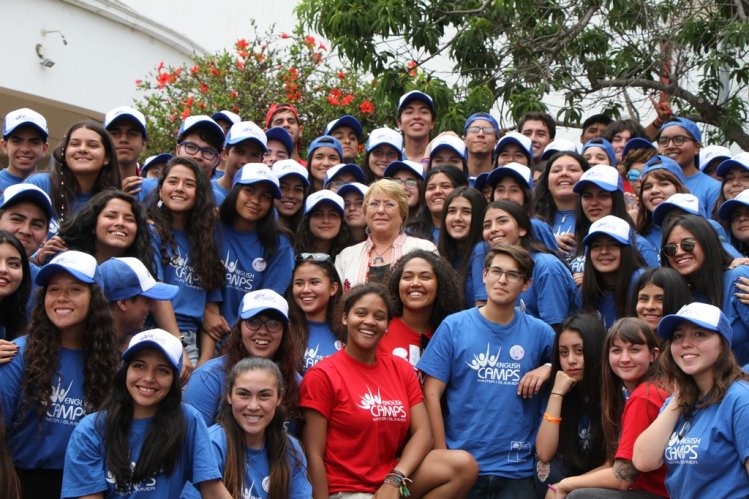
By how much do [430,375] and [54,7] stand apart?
871 centimetres

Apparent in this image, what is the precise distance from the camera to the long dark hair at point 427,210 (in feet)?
28.6

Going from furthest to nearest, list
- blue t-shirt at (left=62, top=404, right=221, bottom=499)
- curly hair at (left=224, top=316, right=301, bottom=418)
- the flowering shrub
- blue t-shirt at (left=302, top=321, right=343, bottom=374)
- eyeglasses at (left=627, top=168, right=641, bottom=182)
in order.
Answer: the flowering shrub → eyeglasses at (left=627, top=168, right=641, bottom=182) → blue t-shirt at (left=302, top=321, right=343, bottom=374) → curly hair at (left=224, top=316, right=301, bottom=418) → blue t-shirt at (left=62, top=404, right=221, bottom=499)

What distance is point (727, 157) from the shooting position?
9492 mm

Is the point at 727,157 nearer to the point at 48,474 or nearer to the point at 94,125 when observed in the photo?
the point at 94,125

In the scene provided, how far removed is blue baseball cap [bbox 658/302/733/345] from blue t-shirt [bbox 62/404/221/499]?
8.38ft

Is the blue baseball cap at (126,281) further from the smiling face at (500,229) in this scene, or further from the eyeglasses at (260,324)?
the smiling face at (500,229)

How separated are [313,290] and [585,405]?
1.90m

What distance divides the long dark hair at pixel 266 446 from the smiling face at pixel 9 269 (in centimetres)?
134

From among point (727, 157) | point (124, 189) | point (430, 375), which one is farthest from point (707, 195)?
point (124, 189)

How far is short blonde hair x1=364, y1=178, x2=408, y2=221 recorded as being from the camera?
813 centimetres

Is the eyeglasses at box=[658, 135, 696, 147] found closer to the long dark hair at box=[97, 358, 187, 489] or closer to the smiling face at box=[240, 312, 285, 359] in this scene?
the smiling face at box=[240, 312, 285, 359]

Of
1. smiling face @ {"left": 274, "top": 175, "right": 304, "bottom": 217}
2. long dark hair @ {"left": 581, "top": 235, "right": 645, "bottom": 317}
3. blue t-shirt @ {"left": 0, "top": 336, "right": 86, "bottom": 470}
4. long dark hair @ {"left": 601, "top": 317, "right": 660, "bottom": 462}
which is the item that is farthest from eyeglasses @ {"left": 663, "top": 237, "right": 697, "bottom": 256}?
blue t-shirt @ {"left": 0, "top": 336, "right": 86, "bottom": 470}

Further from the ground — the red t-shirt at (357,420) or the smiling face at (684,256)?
the smiling face at (684,256)

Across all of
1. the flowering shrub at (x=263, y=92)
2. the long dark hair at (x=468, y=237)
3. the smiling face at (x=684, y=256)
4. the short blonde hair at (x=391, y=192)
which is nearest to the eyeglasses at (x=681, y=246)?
the smiling face at (x=684, y=256)
